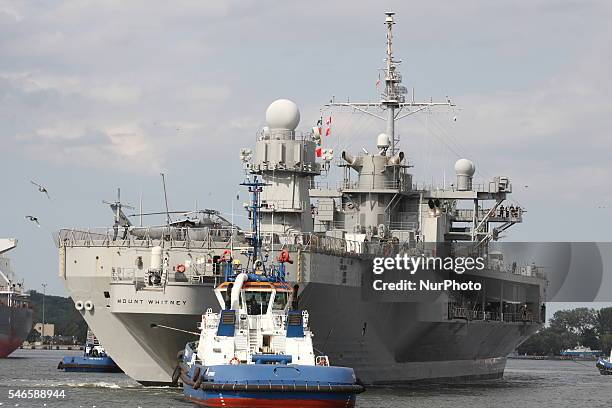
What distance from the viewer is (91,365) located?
327 ft

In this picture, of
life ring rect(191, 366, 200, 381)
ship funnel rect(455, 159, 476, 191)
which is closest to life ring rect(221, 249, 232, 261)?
life ring rect(191, 366, 200, 381)

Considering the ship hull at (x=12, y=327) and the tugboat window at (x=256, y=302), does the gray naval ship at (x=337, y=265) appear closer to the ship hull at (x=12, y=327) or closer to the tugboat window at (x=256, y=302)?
the tugboat window at (x=256, y=302)

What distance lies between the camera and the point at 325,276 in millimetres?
63438

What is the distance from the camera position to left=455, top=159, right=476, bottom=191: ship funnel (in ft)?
285

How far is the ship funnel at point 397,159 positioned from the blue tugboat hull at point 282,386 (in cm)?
3472

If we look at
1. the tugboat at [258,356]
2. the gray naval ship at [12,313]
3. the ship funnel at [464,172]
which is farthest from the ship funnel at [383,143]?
the gray naval ship at [12,313]

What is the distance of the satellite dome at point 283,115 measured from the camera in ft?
235

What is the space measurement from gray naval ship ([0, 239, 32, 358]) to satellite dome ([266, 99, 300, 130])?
220ft

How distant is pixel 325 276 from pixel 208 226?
619 cm

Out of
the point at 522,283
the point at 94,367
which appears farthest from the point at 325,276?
the point at 94,367

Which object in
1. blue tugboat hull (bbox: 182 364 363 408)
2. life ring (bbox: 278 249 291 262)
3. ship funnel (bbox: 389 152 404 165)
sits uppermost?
ship funnel (bbox: 389 152 404 165)

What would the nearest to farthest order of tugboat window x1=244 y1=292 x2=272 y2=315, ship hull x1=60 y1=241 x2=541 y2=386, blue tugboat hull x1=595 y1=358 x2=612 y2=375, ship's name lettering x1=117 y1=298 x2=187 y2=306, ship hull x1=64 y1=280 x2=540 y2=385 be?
tugboat window x1=244 y1=292 x2=272 y2=315
ship's name lettering x1=117 y1=298 x2=187 y2=306
ship hull x1=60 y1=241 x2=541 y2=386
ship hull x1=64 y1=280 x2=540 y2=385
blue tugboat hull x1=595 y1=358 x2=612 y2=375

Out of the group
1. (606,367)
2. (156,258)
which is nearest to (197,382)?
(156,258)

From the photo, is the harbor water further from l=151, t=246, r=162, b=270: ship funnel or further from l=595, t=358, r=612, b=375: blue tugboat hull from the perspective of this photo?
l=595, t=358, r=612, b=375: blue tugboat hull
